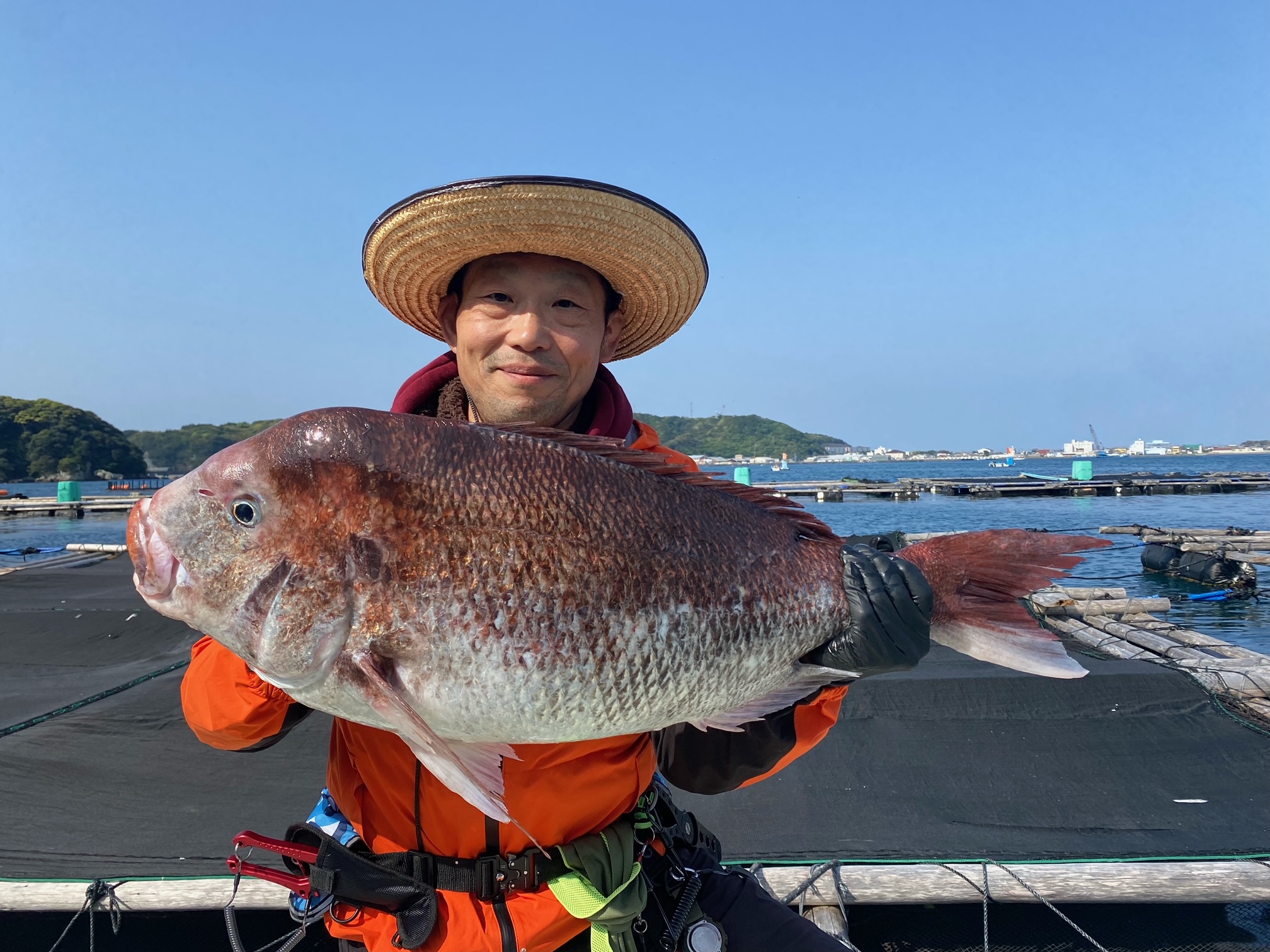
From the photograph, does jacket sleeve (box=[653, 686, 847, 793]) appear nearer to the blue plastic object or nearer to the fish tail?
the fish tail

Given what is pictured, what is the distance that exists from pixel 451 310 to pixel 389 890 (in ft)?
5.88

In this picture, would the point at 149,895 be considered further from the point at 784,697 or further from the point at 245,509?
the point at 784,697

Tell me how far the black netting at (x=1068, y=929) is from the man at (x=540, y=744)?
132 centimetres

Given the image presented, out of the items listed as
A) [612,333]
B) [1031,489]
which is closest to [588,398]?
[612,333]

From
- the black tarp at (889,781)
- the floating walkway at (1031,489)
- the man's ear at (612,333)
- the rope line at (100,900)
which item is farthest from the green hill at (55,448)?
the man's ear at (612,333)

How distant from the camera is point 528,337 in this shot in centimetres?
206

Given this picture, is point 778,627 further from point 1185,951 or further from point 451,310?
point 1185,951

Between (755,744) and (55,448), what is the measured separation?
9244 cm

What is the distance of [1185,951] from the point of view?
2.96 meters

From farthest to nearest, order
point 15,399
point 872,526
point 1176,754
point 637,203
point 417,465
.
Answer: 1. point 15,399
2. point 872,526
3. point 1176,754
4. point 637,203
5. point 417,465

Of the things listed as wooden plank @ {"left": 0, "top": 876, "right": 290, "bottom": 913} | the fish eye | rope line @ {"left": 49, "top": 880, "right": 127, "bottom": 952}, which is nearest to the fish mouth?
the fish eye

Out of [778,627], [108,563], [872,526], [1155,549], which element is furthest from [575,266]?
[872,526]

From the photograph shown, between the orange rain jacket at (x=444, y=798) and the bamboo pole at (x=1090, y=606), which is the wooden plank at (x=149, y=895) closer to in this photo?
the orange rain jacket at (x=444, y=798)

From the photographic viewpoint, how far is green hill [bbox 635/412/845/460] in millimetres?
138250
